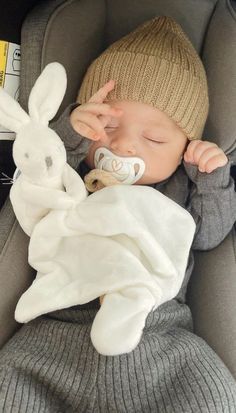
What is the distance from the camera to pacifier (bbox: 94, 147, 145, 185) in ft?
3.66

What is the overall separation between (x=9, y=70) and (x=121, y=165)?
1.14 ft

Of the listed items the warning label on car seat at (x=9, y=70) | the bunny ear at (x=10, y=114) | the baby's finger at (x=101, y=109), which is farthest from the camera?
the warning label on car seat at (x=9, y=70)

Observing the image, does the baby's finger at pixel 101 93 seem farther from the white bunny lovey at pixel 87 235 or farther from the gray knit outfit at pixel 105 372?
the gray knit outfit at pixel 105 372

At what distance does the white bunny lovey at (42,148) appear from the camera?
96cm

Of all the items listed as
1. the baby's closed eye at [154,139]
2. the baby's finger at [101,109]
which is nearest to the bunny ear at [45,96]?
the baby's finger at [101,109]

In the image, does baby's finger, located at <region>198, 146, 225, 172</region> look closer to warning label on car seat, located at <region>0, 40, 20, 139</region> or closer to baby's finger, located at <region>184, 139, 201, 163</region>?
baby's finger, located at <region>184, 139, 201, 163</region>

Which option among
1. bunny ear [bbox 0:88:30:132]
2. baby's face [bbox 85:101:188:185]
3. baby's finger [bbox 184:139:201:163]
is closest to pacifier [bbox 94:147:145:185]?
baby's face [bbox 85:101:188:185]

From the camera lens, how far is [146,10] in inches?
52.1

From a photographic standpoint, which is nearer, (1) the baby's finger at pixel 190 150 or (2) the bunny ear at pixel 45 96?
→ (2) the bunny ear at pixel 45 96

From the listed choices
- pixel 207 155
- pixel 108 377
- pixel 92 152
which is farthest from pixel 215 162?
pixel 108 377

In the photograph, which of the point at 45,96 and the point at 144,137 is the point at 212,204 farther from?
the point at 45,96

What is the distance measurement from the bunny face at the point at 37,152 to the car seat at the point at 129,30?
235mm

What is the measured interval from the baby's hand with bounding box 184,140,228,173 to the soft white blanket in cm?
14

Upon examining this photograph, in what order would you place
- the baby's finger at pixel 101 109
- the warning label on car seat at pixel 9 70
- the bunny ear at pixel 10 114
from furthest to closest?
the warning label on car seat at pixel 9 70 → the baby's finger at pixel 101 109 → the bunny ear at pixel 10 114
